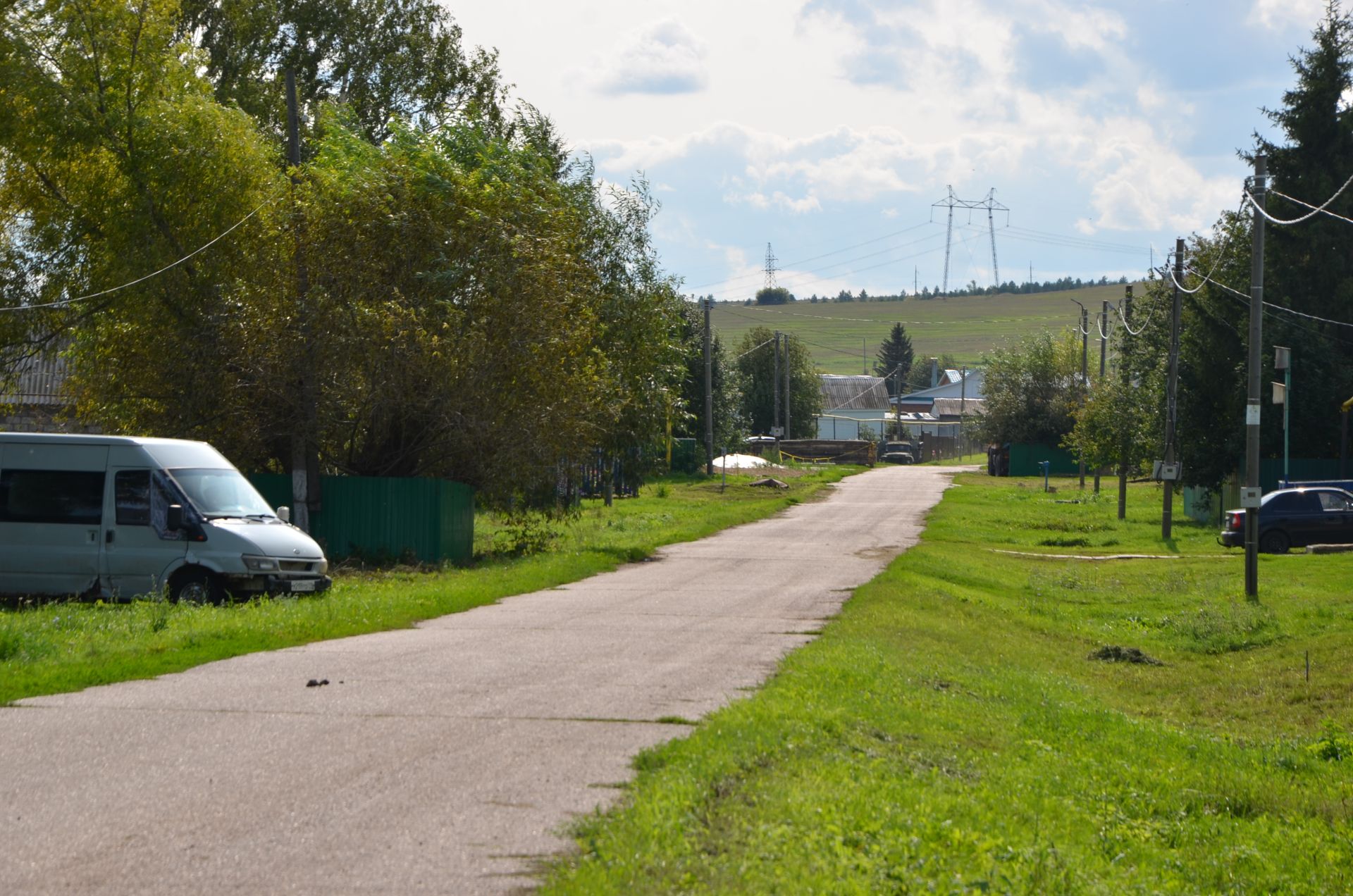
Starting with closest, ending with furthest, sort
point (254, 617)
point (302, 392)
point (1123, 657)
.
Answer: point (254, 617), point (1123, 657), point (302, 392)

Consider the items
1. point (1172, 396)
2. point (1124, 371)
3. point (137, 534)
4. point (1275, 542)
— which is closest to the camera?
point (137, 534)

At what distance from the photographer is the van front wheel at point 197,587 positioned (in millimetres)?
16891

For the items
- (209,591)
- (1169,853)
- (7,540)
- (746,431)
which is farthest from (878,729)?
(746,431)

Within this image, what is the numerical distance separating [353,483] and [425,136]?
306 inches

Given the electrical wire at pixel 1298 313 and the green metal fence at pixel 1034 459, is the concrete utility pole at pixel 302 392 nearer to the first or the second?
the electrical wire at pixel 1298 313

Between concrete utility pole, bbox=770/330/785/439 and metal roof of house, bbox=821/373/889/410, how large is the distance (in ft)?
218

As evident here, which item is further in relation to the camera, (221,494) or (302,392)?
(302,392)

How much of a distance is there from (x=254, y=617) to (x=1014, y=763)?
27.8ft

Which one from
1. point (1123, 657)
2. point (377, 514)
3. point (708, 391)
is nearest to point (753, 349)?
point (708, 391)

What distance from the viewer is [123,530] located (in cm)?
1711

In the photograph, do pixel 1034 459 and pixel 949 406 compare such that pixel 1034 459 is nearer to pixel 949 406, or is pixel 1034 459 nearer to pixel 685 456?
pixel 685 456

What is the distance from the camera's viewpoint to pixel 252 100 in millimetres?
38719

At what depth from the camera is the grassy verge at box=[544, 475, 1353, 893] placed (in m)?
6.22

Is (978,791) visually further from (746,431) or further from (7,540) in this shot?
(746,431)
